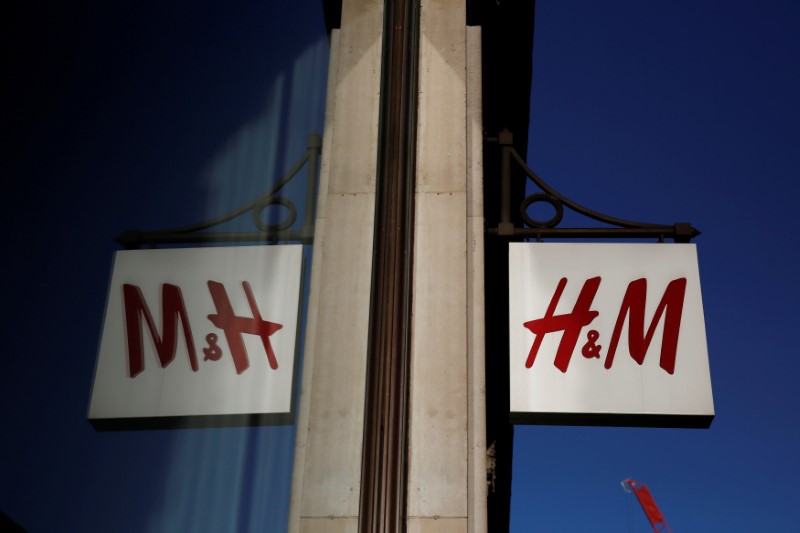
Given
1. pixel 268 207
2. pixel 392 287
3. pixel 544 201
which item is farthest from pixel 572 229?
pixel 268 207

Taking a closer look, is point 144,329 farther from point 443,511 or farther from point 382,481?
point 443,511

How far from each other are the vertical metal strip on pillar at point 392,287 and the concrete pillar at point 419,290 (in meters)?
0.12

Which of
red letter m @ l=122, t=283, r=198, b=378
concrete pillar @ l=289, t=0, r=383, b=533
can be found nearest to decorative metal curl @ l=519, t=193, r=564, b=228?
concrete pillar @ l=289, t=0, r=383, b=533

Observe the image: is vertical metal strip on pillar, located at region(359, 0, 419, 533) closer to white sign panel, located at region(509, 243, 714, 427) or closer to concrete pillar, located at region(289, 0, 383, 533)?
concrete pillar, located at region(289, 0, 383, 533)

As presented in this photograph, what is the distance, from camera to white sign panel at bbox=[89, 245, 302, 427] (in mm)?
3572

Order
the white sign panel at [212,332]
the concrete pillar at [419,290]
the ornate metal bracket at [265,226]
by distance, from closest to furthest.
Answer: the ornate metal bracket at [265,226]
the white sign panel at [212,332]
the concrete pillar at [419,290]

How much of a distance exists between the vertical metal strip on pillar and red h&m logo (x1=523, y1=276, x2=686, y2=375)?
89 centimetres

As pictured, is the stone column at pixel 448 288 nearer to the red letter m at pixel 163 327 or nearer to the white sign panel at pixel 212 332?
the white sign panel at pixel 212 332

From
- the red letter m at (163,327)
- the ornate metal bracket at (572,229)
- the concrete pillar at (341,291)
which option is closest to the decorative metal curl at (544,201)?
the ornate metal bracket at (572,229)

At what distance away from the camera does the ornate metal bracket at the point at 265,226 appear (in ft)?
9.65

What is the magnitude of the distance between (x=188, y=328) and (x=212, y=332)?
0.20 metres

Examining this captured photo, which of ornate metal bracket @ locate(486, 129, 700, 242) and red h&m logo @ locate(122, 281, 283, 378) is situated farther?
ornate metal bracket @ locate(486, 129, 700, 242)

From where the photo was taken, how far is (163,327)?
445 cm

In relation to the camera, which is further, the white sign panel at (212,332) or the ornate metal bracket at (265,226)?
the white sign panel at (212,332)
